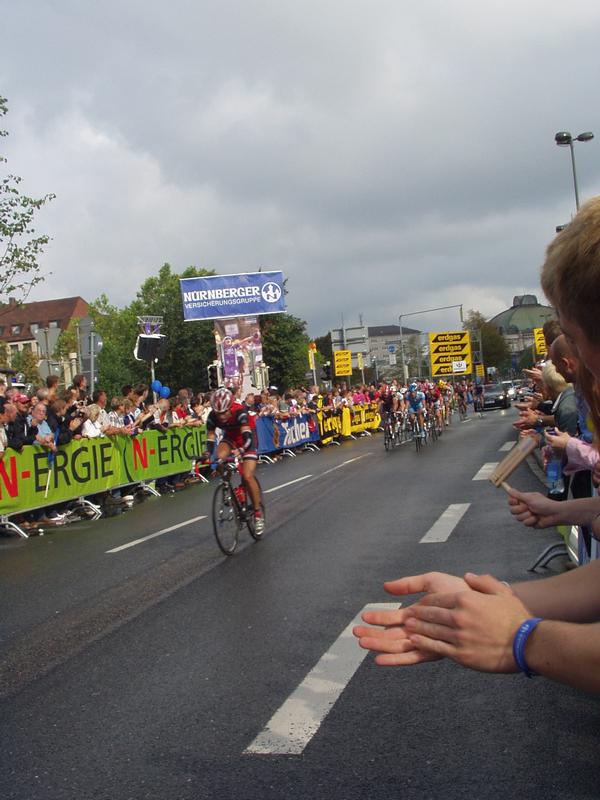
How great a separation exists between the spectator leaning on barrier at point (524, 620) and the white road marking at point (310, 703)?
2276mm

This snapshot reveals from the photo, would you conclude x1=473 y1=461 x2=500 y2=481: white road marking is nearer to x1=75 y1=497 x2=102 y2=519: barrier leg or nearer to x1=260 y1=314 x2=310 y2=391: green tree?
x1=75 y1=497 x2=102 y2=519: barrier leg

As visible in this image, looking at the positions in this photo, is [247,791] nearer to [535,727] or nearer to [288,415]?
[535,727]

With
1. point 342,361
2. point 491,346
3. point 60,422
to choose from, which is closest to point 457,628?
point 60,422

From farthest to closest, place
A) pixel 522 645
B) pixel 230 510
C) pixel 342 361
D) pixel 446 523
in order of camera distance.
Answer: pixel 342 361, pixel 446 523, pixel 230 510, pixel 522 645

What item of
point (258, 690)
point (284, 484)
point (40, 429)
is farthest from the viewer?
point (284, 484)

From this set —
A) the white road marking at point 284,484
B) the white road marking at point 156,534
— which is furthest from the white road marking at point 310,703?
the white road marking at point 284,484

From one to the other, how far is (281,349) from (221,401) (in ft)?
211

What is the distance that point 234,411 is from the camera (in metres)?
10.4

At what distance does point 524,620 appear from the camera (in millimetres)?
1798

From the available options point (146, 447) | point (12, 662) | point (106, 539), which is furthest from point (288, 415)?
point (12, 662)

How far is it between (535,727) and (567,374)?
6.17 ft

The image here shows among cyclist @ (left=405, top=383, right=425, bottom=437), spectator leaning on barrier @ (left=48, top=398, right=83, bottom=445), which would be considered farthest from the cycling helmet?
cyclist @ (left=405, top=383, right=425, bottom=437)

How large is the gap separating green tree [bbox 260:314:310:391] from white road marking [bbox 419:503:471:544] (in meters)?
61.7

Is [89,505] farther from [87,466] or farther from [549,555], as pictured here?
[549,555]
